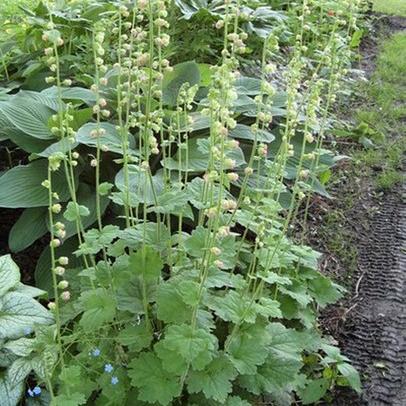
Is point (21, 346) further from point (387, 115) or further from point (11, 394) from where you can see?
point (387, 115)

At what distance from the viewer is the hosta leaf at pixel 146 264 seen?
195cm

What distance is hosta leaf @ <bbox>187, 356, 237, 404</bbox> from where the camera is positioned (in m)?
1.84

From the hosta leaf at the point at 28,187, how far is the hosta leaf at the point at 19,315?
700mm

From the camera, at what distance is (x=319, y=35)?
544 centimetres

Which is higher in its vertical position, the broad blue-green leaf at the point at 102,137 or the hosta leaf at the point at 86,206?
the broad blue-green leaf at the point at 102,137

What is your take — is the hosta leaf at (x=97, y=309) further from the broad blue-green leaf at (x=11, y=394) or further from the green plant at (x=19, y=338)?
the broad blue-green leaf at (x=11, y=394)

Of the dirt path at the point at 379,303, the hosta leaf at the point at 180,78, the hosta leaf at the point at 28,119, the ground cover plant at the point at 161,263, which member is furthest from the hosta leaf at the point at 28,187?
the dirt path at the point at 379,303

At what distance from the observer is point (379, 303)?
9.81 ft

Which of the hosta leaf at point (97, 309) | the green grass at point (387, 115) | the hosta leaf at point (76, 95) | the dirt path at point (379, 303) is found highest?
the hosta leaf at point (76, 95)

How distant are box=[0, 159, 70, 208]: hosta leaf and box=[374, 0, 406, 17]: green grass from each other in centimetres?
662

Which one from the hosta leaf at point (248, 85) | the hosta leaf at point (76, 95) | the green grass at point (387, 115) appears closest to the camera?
the hosta leaf at point (76, 95)

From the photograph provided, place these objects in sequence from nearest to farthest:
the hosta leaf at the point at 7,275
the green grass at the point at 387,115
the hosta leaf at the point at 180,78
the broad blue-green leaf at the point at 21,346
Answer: the broad blue-green leaf at the point at 21,346, the hosta leaf at the point at 7,275, the hosta leaf at the point at 180,78, the green grass at the point at 387,115

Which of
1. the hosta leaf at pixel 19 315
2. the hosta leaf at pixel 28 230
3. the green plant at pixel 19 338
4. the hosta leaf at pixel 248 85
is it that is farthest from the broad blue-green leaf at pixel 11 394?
the hosta leaf at pixel 248 85

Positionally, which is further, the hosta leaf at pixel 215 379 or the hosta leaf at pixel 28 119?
the hosta leaf at pixel 28 119
